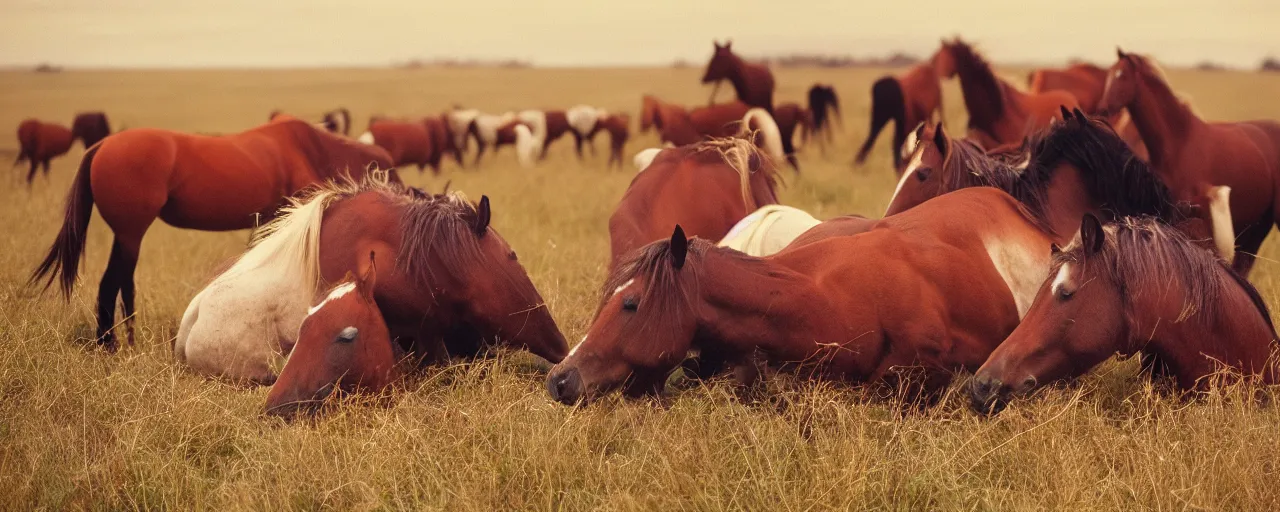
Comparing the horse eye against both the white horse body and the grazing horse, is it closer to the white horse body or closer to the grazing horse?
the white horse body

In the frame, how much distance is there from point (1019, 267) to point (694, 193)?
203cm

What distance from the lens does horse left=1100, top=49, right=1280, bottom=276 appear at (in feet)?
21.5

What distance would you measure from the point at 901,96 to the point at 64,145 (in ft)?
41.9

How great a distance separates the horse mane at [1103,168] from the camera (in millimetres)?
4719

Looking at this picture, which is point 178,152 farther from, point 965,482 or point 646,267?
point 965,482

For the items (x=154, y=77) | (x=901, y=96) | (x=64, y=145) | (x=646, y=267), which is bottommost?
(x=154, y=77)

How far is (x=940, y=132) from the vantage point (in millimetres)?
4930

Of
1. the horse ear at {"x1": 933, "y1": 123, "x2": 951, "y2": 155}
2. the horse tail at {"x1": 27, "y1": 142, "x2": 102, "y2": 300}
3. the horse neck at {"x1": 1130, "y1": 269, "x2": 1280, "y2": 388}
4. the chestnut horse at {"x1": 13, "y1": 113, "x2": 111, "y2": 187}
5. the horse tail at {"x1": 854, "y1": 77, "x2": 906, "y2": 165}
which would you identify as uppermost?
the horse ear at {"x1": 933, "y1": 123, "x2": 951, "y2": 155}

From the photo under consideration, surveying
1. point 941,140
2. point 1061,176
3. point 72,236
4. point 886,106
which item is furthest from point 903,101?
point 72,236

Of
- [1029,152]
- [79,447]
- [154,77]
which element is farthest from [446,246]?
[154,77]

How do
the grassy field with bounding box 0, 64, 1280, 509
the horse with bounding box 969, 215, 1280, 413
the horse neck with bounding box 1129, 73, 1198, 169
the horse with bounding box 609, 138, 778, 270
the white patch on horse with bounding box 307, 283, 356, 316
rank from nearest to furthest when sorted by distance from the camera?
the grassy field with bounding box 0, 64, 1280, 509 → the horse with bounding box 969, 215, 1280, 413 → the white patch on horse with bounding box 307, 283, 356, 316 → the horse with bounding box 609, 138, 778, 270 → the horse neck with bounding box 1129, 73, 1198, 169

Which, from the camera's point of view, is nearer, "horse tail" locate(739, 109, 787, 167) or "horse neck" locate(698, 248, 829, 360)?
"horse neck" locate(698, 248, 829, 360)

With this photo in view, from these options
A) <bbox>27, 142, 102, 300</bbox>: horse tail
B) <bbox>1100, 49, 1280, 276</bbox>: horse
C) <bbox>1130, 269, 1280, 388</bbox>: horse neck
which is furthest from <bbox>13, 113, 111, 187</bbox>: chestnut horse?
<bbox>1130, 269, 1280, 388</bbox>: horse neck

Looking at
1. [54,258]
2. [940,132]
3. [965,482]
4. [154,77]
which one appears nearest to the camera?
[965,482]
